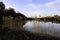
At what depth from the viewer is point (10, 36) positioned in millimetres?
7441

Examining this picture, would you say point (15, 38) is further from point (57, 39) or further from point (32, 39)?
point (57, 39)

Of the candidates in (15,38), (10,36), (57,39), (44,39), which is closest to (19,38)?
(15,38)

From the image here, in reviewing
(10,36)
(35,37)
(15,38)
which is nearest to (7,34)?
(10,36)

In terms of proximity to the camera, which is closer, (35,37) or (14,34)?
(35,37)

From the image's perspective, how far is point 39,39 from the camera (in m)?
6.58

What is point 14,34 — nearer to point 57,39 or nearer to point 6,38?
point 6,38

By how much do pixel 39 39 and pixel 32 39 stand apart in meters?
0.31

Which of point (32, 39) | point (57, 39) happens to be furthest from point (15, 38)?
point (57, 39)

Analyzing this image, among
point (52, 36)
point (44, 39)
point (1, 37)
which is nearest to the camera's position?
point (44, 39)

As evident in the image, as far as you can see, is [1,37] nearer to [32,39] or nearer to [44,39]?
[32,39]

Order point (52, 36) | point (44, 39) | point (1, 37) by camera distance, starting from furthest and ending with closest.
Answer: point (1, 37)
point (52, 36)
point (44, 39)

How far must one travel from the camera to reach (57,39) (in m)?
6.66

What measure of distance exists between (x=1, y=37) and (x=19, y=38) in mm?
1053

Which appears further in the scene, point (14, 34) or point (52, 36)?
point (14, 34)
